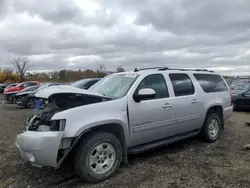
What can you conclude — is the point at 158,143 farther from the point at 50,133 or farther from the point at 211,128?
the point at 50,133

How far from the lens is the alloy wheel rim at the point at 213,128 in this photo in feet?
19.2

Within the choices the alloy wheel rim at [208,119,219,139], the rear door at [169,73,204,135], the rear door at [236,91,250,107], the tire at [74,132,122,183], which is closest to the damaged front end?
the tire at [74,132,122,183]

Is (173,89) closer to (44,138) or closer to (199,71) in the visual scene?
(199,71)

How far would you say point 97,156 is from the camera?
12.2 ft

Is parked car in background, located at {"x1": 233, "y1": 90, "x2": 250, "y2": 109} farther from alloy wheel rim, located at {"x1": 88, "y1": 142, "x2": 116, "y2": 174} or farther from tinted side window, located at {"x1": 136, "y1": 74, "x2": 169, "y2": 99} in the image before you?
alloy wheel rim, located at {"x1": 88, "y1": 142, "x2": 116, "y2": 174}

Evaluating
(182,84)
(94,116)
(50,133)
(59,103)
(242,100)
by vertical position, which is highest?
(182,84)

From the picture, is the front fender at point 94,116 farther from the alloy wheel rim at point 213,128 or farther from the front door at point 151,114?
the alloy wheel rim at point 213,128

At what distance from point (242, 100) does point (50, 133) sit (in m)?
10.6

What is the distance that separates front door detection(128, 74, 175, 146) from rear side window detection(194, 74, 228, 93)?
136 cm

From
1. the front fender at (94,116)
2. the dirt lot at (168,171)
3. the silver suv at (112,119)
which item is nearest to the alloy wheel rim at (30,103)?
the dirt lot at (168,171)

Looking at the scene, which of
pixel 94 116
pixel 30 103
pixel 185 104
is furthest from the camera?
pixel 30 103

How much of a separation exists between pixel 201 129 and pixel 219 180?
2.12 meters

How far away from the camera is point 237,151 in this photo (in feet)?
17.0

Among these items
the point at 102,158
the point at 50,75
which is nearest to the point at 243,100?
the point at 102,158
